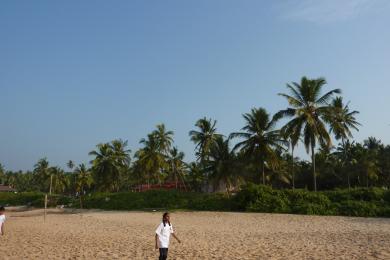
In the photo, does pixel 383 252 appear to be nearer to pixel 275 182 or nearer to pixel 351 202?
pixel 351 202

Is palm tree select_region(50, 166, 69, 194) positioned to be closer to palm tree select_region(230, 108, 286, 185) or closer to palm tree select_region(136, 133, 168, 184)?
palm tree select_region(136, 133, 168, 184)

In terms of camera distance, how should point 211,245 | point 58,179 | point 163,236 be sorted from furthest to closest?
point 58,179, point 211,245, point 163,236

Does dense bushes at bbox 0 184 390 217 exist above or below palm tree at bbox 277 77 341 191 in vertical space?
below

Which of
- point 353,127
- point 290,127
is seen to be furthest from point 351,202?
point 353,127

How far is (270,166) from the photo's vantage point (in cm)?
3678

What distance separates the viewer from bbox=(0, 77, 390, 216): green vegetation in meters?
28.9

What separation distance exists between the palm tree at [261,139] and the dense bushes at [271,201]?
4.54 m

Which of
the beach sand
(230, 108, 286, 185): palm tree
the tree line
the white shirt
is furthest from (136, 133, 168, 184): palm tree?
the white shirt

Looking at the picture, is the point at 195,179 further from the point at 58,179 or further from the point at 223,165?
the point at 58,179

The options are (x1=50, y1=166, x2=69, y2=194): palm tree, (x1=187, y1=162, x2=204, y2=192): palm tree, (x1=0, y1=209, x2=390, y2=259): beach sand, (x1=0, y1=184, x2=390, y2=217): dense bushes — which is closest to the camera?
(x1=0, y1=209, x2=390, y2=259): beach sand

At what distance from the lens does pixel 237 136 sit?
1389 inches

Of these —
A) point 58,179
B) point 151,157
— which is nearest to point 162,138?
point 151,157

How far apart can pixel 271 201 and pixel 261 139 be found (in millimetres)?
7131

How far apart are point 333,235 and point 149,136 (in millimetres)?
35611
